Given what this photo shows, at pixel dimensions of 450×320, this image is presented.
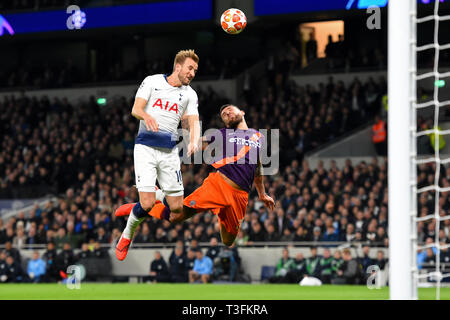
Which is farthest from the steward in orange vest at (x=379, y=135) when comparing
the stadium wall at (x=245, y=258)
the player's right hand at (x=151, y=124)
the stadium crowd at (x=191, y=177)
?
the player's right hand at (x=151, y=124)

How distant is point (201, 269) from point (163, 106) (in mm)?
10316

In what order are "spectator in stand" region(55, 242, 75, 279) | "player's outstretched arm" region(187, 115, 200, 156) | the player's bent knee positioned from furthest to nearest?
"spectator in stand" region(55, 242, 75, 279), the player's bent knee, "player's outstretched arm" region(187, 115, 200, 156)

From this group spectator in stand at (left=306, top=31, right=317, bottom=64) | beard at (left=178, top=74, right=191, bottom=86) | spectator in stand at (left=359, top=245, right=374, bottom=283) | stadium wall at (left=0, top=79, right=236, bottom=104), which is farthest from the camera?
stadium wall at (left=0, top=79, right=236, bottom=104)

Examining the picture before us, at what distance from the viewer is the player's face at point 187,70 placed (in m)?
9.75

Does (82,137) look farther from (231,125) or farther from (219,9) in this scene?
(231,125)

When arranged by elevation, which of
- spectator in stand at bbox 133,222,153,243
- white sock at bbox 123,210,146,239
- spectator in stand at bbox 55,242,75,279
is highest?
white sock at bbox 123,210,146,239

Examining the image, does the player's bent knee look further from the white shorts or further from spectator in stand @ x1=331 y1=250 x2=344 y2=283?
spectator in stand @ x1=331 y1=250 x2=344 y2=283

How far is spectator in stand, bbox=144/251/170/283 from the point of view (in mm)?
20172

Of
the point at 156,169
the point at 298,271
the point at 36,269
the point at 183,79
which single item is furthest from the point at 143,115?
the point at 36,269

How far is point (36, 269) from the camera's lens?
69.7ft

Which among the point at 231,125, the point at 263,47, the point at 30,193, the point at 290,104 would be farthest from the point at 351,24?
the point at 231,125

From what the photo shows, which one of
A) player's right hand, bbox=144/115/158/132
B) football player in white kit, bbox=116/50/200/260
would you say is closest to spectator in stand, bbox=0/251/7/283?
football player in white kit, bbox=116/50/200/260

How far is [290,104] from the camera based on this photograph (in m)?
25.6

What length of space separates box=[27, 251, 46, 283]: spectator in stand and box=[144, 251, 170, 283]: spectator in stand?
114 inches
